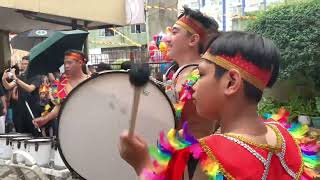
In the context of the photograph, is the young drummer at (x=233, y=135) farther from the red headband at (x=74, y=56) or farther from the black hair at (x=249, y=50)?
the red headband at (x=74, y=56)

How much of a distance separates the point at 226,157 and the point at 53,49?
4.65 m

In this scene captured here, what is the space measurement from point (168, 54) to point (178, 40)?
0.53 ft

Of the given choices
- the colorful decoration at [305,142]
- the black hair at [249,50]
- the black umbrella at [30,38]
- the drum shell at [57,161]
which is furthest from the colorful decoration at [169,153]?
the black umbrella at [30,38]

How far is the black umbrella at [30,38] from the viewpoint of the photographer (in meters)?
11.0

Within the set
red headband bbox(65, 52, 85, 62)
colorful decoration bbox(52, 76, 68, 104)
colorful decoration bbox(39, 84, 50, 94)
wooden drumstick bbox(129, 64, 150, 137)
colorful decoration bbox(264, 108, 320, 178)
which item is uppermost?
wooden drumstick bbox(129, 64, 150, 137)

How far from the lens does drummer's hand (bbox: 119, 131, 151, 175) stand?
1676 mm

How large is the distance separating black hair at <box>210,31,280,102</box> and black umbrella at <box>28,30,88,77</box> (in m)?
4.12

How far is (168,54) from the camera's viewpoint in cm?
354

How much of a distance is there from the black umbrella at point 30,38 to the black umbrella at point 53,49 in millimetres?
4353

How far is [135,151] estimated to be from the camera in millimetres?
1693

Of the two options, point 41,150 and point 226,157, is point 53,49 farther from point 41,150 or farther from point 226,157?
point 226,157

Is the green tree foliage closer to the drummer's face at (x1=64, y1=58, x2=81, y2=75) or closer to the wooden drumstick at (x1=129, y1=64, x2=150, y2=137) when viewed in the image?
the drummer's face at (x1=64, y1=58, x2=81, y2=75)

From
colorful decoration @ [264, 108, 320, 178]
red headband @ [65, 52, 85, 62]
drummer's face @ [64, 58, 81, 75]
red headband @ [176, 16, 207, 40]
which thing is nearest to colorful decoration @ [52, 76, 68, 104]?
drummer's face @ [64, 58, 81, 75]

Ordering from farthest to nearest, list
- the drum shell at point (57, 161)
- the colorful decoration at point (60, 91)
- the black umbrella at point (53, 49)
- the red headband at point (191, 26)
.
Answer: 1. the black umbrella at point (53, 49)
2. the colorful decoration at point (60, 91)
3. the drum shell at point (57, 161)
4. the red headband at point (191, 26)
